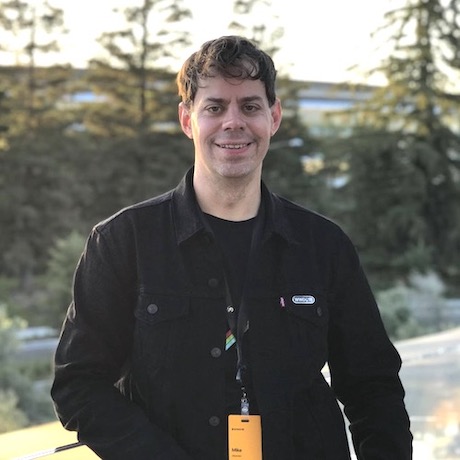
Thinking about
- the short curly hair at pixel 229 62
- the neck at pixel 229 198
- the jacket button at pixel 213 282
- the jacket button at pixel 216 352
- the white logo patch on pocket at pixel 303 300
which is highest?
the short curly hair at pixel 229 62

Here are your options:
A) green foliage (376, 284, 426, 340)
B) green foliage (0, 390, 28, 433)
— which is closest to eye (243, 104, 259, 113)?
green foliage (0, 390, 28, 433)

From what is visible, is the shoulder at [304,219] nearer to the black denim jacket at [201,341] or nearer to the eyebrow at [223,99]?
the black denim jacket at [201,341]

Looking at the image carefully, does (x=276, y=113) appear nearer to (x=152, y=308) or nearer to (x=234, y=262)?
(x=234, y=262)

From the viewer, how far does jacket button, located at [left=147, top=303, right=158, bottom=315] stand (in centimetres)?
184

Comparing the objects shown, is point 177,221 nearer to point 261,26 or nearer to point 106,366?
point 106,366

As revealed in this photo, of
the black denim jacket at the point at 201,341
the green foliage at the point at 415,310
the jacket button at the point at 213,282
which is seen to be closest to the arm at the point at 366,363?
the black denim jacket at the point at 201,341

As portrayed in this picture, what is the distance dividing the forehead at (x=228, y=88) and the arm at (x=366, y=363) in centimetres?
40

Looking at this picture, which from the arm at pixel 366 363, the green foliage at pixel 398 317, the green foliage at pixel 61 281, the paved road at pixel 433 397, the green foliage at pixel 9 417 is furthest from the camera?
the green foliage at pixel 61 281

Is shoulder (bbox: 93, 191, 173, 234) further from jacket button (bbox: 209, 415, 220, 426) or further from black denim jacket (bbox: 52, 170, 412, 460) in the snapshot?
jacket button (bbox: 209, 415, 220, 426)

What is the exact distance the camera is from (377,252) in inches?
1320

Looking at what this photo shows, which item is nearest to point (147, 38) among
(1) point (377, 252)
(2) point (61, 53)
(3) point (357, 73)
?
(2) point (61, 53)

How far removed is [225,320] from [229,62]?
553 mm

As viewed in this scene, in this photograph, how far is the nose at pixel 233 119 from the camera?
193 centimetres

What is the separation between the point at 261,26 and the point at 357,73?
157 inches
